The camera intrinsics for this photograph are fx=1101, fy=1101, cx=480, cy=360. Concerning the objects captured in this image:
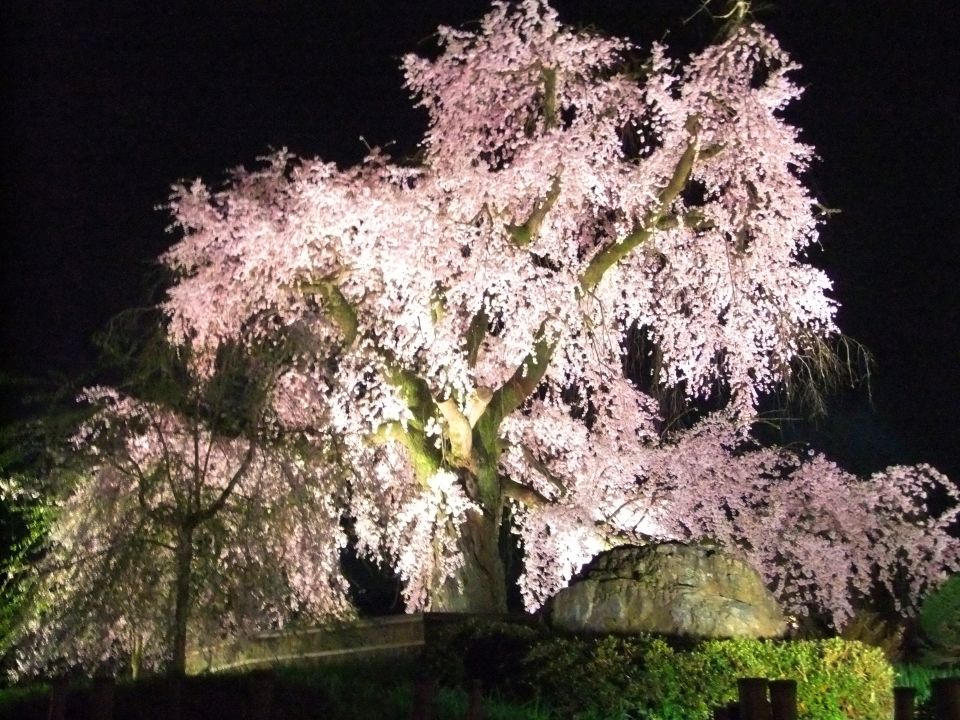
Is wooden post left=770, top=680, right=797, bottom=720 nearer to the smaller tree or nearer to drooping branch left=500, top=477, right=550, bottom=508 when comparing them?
the smaller tree

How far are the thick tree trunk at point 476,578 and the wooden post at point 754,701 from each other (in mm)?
7601

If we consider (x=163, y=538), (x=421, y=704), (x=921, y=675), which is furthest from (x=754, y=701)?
(x=921, y=675)

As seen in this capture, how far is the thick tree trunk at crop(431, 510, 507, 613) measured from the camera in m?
13.0

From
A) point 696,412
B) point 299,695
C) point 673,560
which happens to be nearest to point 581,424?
point 696,412

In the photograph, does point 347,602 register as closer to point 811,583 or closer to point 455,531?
point 455,531

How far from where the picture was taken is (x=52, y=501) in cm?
1077

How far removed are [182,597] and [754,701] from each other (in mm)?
4819

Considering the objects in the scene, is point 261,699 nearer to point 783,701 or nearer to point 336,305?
point 783,701

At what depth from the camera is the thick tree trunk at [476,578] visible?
1296cm

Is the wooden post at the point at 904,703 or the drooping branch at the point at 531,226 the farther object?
the drooping branch at the point at 531,226

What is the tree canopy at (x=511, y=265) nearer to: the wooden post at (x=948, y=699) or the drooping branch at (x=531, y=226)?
the drooping branch at (x=531, y=226)

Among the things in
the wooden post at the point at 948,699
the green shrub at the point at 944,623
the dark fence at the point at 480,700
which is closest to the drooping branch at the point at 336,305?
the dark fence at the point at 480,700

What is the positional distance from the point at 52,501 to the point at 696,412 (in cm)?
933

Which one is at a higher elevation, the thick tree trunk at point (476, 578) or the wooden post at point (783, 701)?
the thick tree trunk at point (476, 578)
